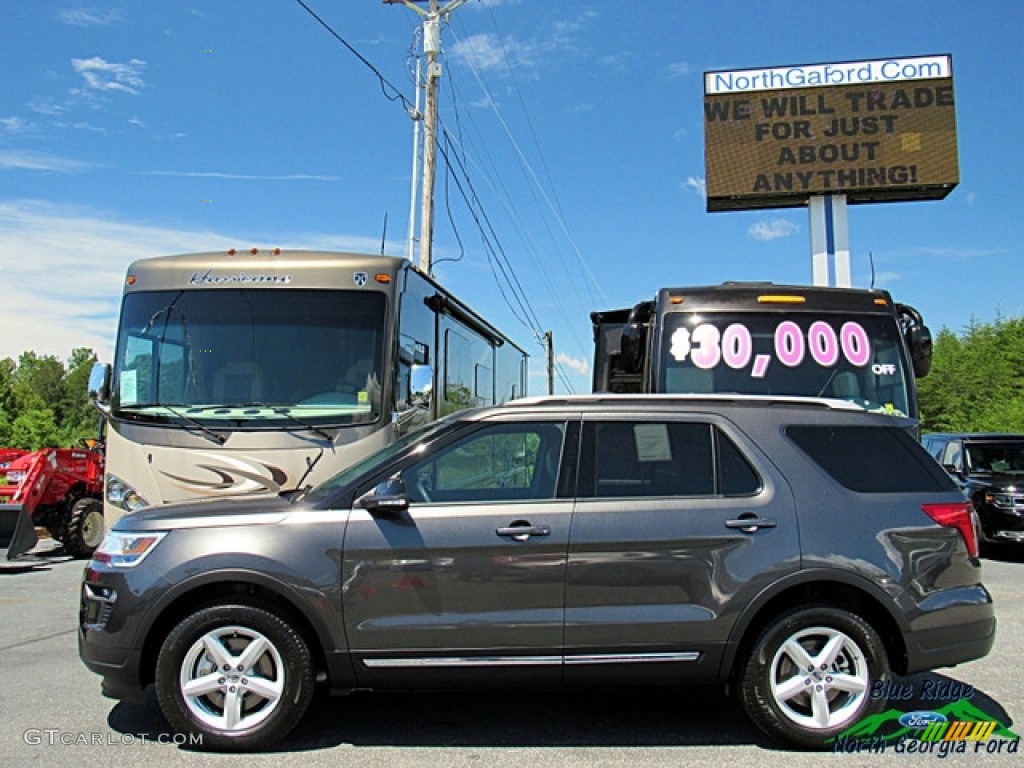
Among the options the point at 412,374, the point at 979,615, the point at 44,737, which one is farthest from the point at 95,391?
the point at 979,615

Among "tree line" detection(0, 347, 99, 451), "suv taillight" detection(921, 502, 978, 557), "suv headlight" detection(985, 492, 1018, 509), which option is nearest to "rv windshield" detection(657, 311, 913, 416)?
"suv taillight" detection(921, 502, 978, 557)

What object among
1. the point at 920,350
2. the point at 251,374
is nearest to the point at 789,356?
the point at 920,350

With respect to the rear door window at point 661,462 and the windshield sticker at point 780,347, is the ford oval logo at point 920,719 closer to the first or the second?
the rear door window at point 661,462

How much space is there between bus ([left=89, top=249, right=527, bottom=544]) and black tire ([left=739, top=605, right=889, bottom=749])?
3.65 meters

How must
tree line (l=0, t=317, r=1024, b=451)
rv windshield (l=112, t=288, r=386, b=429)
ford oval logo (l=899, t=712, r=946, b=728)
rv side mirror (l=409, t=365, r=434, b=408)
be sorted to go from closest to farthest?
ford oval logo (l=899, t=712, r=946, b=728) < rv windshield (l=112, t=288, r=386, b=429) < rv side mirror (l=409, t=365, r=434, b=408) < tree line (l=0, t=317, r=1024, b=451)

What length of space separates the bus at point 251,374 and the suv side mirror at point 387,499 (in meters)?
2.53

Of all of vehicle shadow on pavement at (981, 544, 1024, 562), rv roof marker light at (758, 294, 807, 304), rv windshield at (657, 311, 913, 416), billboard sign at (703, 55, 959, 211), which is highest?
Answer: billboard sign at (703, 55, 959, 211)

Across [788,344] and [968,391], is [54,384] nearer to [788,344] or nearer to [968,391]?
[968,391]

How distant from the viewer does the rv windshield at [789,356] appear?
8.09 metres

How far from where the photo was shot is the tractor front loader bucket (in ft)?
37.0

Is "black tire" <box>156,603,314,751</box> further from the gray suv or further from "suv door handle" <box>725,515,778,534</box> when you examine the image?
"suv door handle" <box>725,515,778,534</box>

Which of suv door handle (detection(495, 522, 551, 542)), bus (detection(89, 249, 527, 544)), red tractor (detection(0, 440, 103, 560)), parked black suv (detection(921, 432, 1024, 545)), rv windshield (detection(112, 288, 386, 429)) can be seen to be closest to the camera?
suv door handle (detection(495, 522, 551, 542))

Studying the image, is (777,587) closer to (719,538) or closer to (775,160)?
(719,538)

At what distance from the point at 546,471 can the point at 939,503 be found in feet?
6.94
